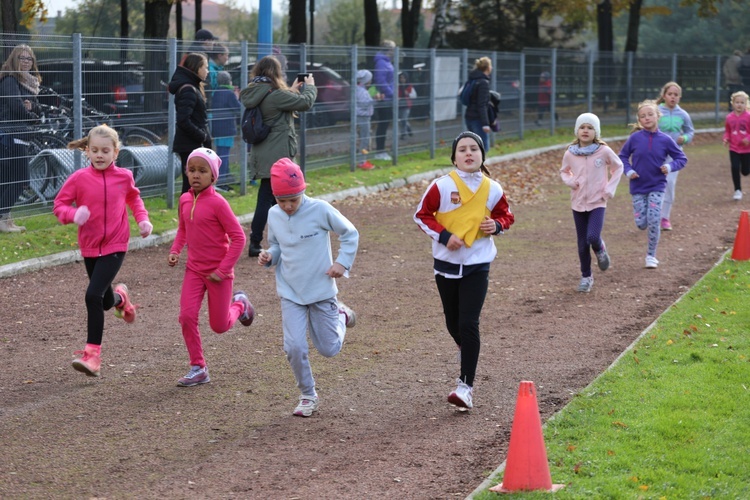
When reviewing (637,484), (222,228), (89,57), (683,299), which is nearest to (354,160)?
(89,57)

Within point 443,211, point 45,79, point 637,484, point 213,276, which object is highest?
point 45,79

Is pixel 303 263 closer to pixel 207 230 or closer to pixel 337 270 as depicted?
pixel 337 270

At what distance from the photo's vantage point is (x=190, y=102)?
12594mm

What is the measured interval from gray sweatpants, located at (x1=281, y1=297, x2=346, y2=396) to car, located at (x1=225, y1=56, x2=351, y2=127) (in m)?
11.4

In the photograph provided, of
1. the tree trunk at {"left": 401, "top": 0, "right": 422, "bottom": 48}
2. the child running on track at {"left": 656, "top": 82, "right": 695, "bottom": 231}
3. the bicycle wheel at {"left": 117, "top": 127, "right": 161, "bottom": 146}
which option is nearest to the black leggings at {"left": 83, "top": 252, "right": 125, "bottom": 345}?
the bicycle wheel at {"left": 117, "top": 127, "right": 161, "bottom": 146}

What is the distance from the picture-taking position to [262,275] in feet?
38.2

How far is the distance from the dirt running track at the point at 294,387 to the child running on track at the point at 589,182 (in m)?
0.45

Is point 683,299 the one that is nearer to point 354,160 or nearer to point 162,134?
point 162,134

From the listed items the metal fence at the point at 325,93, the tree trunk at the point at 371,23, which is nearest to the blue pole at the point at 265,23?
the metal fence at the point at 325,93

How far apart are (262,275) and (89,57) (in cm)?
409

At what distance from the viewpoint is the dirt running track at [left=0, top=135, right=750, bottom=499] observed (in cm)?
584

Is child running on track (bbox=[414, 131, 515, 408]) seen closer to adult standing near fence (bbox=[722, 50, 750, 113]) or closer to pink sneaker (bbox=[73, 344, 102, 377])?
pink sneaker (bbox=[73, 344, 102, 377])

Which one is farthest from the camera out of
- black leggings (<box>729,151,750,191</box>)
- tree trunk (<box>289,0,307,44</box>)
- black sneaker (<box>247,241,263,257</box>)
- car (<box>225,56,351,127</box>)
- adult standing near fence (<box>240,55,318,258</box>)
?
tree trunk (<box>289,0,307,44</box>)

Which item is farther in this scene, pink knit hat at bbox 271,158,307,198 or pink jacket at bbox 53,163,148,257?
pink jacket at bbox 53,163,148,257
